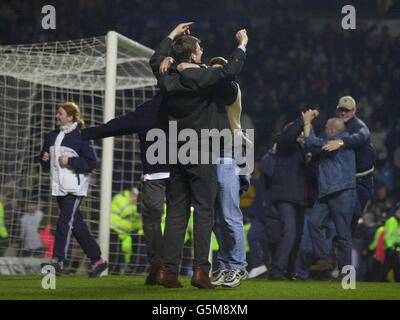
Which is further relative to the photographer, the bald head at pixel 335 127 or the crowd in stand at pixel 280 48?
the crowd in stand at pixel 280 48

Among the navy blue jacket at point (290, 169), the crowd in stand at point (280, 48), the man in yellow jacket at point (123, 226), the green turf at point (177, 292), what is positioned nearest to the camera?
the green turf at point (177, 292)

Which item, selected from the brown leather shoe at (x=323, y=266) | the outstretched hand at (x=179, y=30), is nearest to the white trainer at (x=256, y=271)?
the brown leather shoe at (x=323, y=266)

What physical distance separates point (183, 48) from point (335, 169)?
8.77ft

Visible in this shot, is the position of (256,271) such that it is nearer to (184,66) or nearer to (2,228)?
(2,228)

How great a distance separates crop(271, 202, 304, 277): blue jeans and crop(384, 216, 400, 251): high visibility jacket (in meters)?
2.83

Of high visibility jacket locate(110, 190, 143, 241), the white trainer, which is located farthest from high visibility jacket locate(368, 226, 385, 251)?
high visibility jacket locate(110, 190, 143, 241)

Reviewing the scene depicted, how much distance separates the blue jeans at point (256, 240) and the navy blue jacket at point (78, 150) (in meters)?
3.00

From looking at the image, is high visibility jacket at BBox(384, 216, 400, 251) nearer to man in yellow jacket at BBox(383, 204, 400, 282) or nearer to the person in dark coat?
man in yellow jacket at BBox(383, 204, 400, 282)

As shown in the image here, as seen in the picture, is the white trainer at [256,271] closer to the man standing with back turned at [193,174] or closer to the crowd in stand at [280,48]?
the man standing with back turned at [193,174]

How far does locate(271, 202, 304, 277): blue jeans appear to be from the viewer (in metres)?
8.26

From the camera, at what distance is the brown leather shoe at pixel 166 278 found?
5.69 metres

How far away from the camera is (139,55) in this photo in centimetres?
986

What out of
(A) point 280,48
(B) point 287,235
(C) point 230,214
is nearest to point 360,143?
(B) point 287,235
